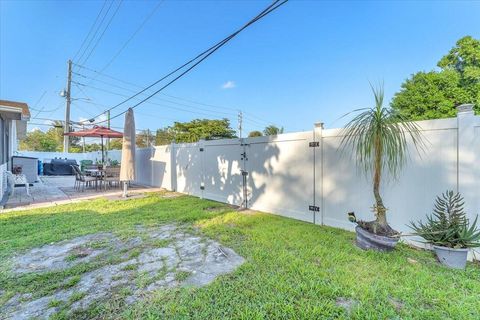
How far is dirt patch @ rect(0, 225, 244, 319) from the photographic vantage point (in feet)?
6.67

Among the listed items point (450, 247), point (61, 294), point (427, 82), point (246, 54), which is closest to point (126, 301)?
point (61, 294)

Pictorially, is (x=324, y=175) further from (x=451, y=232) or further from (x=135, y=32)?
(x=135, y=32)

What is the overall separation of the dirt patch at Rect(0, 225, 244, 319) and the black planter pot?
170 cm

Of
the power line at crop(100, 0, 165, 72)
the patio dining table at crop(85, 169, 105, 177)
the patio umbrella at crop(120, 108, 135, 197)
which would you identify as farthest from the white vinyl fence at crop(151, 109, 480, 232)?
the power line at crop(100, 0, 165, 72)

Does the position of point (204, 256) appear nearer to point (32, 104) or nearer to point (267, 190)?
point (267, 190)

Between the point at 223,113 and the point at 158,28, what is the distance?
69.3 feet

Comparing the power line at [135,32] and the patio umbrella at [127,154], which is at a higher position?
the power line at [135,32]

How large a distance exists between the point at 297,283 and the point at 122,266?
2.03 metres

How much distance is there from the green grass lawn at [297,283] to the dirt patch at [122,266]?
0.43ft

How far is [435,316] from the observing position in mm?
1792

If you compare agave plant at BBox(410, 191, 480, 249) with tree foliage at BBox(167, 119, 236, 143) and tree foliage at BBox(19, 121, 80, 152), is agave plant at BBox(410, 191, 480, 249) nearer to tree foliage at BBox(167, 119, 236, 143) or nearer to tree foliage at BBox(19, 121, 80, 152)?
tree foliage at BBox(167, 119, 236, 143)

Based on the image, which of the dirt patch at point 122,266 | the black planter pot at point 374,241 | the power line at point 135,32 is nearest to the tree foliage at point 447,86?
the black planter pot at point 374,241

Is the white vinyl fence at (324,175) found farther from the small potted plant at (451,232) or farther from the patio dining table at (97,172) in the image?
the patio dining table at (97,172)

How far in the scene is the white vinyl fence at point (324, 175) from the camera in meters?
2.82
